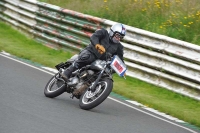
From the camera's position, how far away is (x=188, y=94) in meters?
13.1

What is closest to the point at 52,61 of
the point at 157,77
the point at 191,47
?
the point at 157,77

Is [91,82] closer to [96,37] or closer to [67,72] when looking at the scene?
[67,72]

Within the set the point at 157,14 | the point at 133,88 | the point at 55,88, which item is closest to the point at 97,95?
the point at 55,88

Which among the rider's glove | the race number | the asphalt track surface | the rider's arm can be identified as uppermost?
the rider's arm

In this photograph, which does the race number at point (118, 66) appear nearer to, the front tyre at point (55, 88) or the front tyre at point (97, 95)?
the front tyre at point (97, 95)

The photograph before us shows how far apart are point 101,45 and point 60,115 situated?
5.55ft

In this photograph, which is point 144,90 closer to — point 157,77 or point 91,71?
point 157,77

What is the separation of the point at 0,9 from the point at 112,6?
4.74 meters

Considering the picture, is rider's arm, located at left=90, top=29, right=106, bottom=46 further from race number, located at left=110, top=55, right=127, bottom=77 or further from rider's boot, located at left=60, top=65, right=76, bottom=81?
rider's boot, located at left=60, top=65, right=76, bottom=81

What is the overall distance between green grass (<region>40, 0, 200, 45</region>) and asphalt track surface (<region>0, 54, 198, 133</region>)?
385 cm

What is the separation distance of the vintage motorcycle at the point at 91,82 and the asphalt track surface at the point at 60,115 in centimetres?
18

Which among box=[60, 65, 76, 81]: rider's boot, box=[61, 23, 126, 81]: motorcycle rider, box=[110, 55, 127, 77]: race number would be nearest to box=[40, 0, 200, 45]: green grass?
box=[61, 23, 126, 81]: motorcycle rider

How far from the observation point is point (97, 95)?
35.2ft

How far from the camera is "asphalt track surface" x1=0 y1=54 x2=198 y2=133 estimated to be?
29.4 ft
